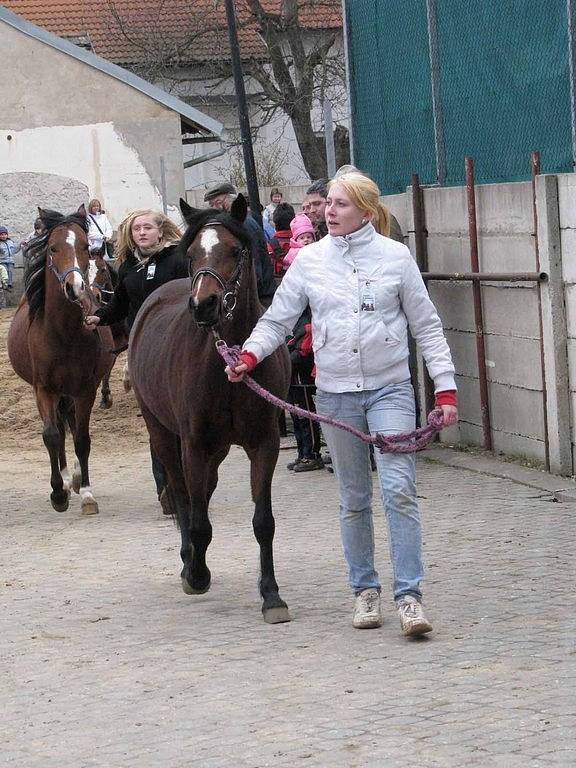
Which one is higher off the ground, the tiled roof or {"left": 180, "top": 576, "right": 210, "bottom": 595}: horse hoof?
the tiled roof

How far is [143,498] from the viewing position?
11.2 meters

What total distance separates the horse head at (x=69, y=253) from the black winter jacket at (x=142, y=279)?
36.2 inches

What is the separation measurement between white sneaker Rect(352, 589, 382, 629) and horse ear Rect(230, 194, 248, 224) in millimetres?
1823

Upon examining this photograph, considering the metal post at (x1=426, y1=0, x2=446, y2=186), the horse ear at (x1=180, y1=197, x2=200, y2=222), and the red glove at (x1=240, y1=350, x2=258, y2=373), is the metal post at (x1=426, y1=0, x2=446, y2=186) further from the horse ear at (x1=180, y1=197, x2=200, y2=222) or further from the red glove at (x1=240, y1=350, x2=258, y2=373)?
the red glove at (x1=240, y1=350, x2=258, y2=373)

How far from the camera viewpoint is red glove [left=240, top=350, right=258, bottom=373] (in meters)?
6.49

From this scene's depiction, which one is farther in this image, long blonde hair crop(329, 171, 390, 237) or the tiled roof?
the tiled roof

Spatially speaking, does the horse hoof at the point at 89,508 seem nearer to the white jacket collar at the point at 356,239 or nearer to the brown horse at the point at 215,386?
the brown horse at the point at 215,386

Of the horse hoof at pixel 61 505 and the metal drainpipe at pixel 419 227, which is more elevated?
the metal drainpipe at pixel 419 227

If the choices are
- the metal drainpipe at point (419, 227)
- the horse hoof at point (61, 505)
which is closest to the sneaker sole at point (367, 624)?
the horse hoof at point (61, 505)

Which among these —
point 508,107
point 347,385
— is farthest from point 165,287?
point 508,107

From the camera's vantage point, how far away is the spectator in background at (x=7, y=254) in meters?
29.0

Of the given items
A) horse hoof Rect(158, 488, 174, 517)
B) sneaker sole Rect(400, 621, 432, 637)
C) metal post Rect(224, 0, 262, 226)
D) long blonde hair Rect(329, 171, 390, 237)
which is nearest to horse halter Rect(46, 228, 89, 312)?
horse hoof Rect(158, 488, 174, 517)

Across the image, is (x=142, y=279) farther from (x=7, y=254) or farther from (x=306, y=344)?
(x=7, y=254)

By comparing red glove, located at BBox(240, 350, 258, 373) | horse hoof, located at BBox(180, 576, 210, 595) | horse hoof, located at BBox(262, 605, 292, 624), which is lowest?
horse hoof, located at BBox(180, 576, 210, 595)
